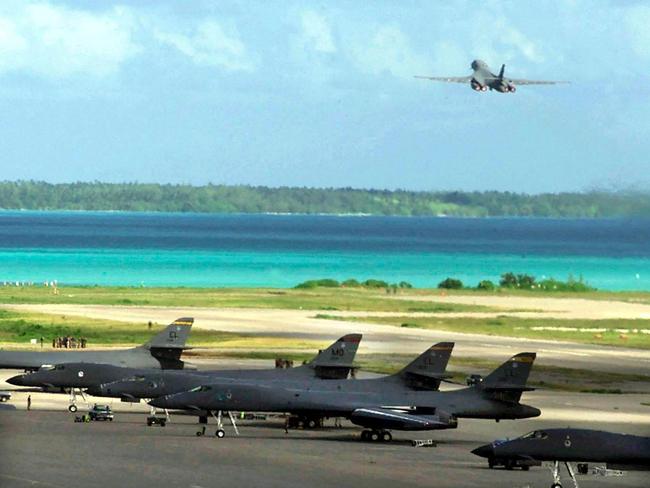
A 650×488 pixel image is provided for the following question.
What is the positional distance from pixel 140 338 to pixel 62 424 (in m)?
54.4

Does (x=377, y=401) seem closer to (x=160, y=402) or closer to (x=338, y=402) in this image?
(x=338, y=402)

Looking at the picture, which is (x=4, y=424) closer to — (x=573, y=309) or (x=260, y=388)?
(x=260, y=388)

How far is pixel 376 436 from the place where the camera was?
277 feet

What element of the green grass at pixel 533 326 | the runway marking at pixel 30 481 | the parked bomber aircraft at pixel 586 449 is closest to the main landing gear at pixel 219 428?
the runway marking at pixel 30 481

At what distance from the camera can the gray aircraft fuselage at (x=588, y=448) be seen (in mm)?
63719

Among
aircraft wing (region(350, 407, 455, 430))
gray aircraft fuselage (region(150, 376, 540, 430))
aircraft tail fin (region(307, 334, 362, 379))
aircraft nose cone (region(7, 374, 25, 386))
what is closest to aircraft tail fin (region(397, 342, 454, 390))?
gray aircraft fuselage (region(150, 376, 540, 430))

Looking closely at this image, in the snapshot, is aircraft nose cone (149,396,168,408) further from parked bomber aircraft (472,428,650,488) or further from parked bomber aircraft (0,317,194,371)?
parked bomber aircraft (472,428,650,488)

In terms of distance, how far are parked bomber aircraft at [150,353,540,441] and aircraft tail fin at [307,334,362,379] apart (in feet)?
33.3

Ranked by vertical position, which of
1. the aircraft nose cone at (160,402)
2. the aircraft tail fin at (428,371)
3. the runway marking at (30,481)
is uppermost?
the aircraft tail fin at (428,371)

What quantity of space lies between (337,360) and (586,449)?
3355 cm

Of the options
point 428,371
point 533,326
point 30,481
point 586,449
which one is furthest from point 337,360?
point 533,326

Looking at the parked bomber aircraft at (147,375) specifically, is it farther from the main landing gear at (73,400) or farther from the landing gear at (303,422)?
the landing gear at (303,422)

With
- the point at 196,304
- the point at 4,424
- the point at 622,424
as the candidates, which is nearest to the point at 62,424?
the point at 4,424

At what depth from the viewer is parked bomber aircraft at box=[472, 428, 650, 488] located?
209 ft
